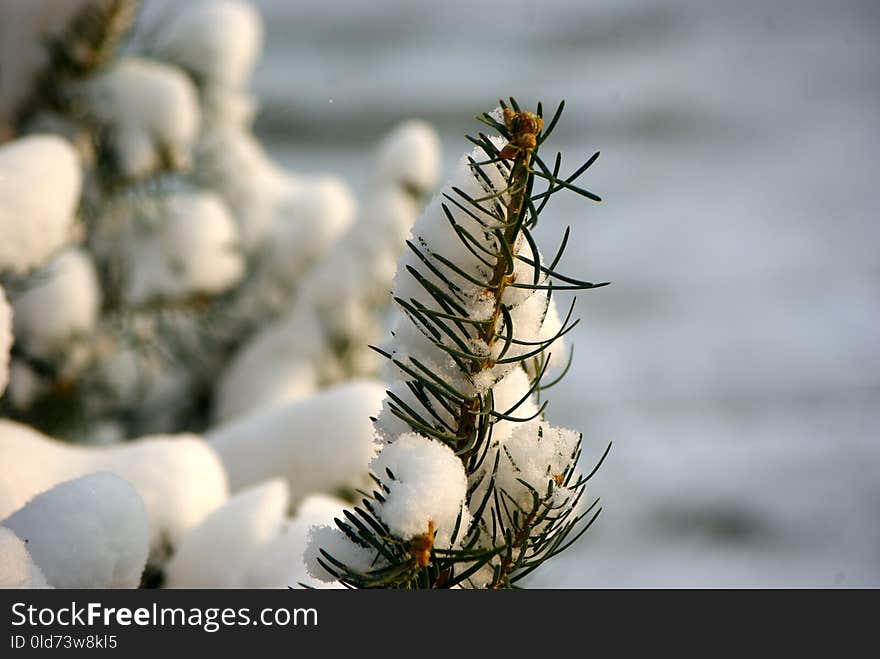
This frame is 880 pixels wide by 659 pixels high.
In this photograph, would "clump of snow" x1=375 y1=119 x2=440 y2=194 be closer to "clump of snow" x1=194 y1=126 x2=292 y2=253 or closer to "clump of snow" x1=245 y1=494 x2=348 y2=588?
"clump of snow" x1=194 y1=126 x2=292 y2=253

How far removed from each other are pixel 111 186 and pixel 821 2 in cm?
338

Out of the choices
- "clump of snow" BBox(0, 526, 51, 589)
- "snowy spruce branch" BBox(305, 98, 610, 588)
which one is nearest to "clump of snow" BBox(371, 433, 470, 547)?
"snowy spruce branch" BBox(305, 98, 610, 588)

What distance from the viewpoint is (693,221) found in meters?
2.82

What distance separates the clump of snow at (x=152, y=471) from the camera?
50 centimetres

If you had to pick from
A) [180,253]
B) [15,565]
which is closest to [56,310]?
[180,253]

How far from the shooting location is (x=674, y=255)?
2.72 metres

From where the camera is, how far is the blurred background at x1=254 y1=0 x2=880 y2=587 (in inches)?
81.4

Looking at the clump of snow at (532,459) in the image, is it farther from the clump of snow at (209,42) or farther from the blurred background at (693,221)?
the blurred background at (693,221)

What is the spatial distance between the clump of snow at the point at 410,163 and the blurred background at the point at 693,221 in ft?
0.59

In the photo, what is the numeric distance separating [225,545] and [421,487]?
24 cm

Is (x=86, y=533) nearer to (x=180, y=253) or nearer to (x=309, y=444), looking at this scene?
(x=309, y=444)

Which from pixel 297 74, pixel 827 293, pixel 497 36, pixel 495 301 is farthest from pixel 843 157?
pixel 495 301

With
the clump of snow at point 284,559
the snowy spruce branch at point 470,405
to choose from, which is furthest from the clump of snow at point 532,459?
the clump of snow at point 284,559
